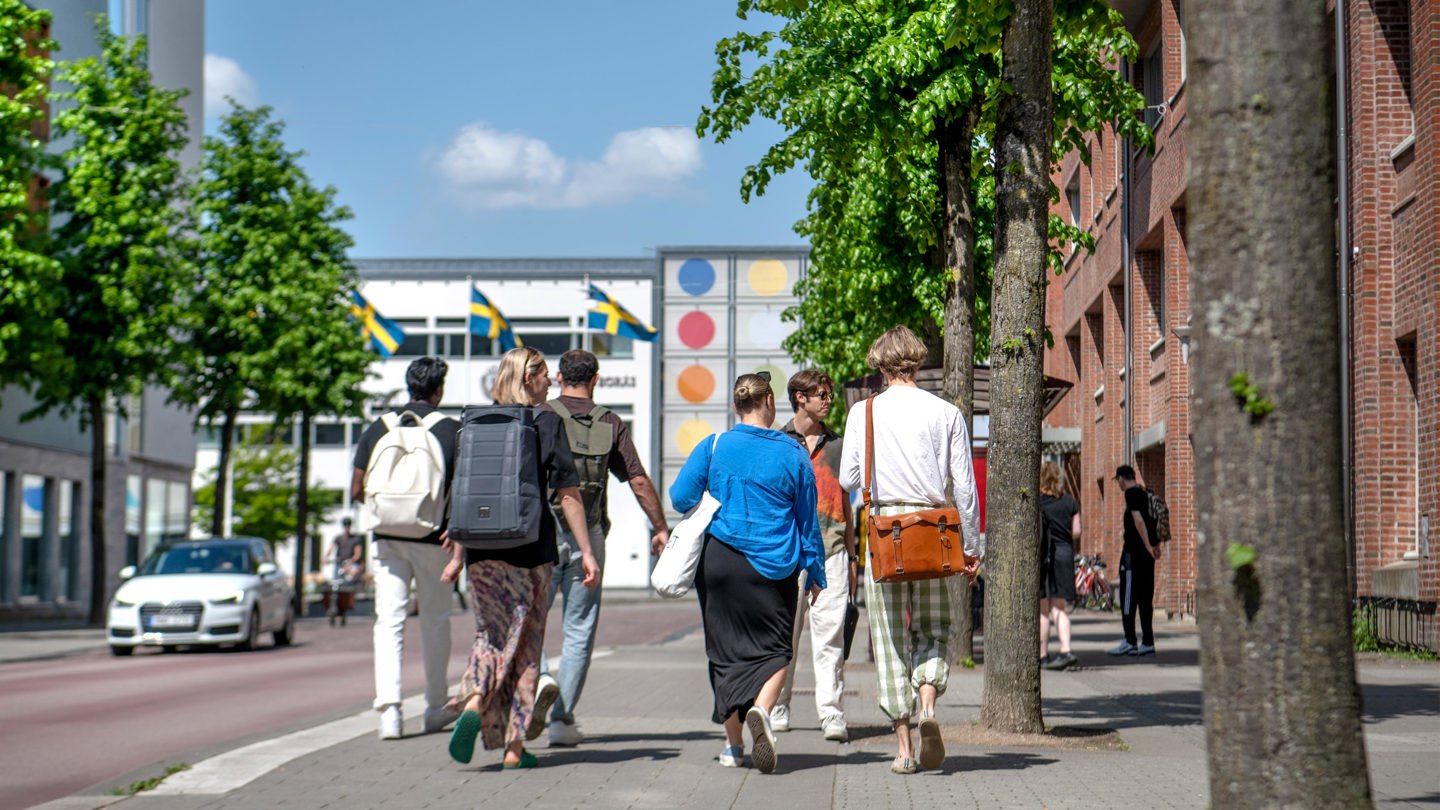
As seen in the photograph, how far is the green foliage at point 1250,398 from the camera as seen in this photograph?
388cm

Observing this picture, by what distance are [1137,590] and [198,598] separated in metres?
11.7

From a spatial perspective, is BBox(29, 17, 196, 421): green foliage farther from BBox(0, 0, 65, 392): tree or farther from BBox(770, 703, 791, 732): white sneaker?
BBox(770, 703, 791, 732): white sneaker

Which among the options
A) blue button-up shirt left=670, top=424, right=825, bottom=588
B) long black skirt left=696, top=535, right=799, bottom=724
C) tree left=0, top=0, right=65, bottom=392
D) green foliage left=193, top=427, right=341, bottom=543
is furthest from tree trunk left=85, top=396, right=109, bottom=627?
green foliage left=193, top=427, right=341, bottom=543

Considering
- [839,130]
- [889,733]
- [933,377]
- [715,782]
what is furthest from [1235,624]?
[933,377]

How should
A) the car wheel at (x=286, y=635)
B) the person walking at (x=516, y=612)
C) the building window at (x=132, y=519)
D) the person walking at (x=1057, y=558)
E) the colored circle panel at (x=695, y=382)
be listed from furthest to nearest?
the colored circle panel at (x=695, y=382) → the building window at (x=132, y=519) → the car wheel at (x=286, y=635) → the person walking at (x=1057, y=558) → the person walking at (x=516, y=612)

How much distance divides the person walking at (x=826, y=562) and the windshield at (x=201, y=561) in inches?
566

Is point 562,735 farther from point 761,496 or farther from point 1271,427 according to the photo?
point 1271,427

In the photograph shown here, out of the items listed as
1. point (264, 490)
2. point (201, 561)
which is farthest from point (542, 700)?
point (264, 490)

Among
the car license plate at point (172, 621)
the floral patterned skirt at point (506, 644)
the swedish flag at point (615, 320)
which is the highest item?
the swedish flag at point (615, 320)

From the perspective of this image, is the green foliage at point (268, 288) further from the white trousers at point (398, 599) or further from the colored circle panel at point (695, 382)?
the white trousers at point (398, 599)

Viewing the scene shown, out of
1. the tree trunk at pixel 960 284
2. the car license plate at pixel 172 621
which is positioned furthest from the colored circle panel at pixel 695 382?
the tree trunk at pixel 960 284

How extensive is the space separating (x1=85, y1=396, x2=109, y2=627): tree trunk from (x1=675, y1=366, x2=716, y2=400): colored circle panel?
Result: 3083 centimetres

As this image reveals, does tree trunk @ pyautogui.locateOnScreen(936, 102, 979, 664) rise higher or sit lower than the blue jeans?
higher

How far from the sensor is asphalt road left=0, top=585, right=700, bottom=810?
32.2 ft
